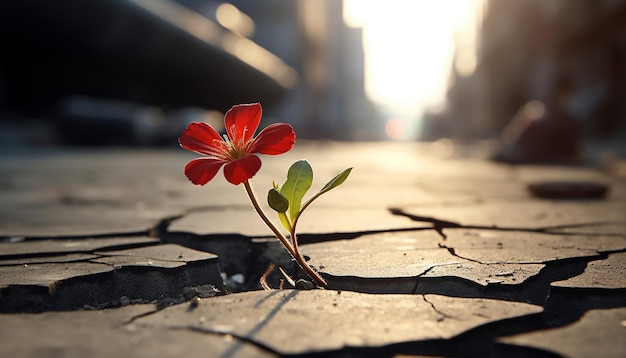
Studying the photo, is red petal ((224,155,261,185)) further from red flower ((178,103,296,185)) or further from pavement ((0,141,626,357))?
pavement ((0,141,626,357))

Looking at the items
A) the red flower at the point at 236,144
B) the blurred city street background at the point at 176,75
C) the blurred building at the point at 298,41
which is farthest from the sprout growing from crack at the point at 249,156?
the blurred building at the point at 298,41

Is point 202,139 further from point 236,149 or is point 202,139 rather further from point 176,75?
point 176,75

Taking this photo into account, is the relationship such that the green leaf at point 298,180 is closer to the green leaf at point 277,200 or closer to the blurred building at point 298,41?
the green leaf at point 277,200

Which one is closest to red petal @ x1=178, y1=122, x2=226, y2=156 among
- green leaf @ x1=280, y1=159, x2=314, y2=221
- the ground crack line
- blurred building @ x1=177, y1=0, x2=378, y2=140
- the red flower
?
the red flower

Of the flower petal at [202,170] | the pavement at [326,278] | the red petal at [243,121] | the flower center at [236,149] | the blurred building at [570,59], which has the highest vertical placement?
the blurred building at [570,59]

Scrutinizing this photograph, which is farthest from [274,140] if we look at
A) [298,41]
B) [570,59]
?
[298,41]

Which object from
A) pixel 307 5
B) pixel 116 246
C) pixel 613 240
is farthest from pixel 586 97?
pixel 307 5

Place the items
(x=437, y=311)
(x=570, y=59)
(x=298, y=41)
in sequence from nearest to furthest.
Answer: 1. (x=437, y=311)
2. (x=570, y=59)
3. (x=298, y=41)
